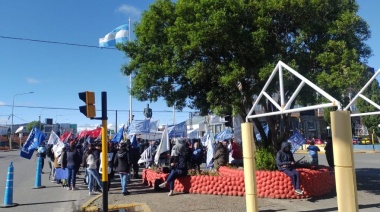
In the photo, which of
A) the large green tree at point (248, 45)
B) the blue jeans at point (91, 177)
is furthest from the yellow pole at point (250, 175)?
the blue jeans at point (91, 177)

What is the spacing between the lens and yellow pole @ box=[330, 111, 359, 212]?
484 cm

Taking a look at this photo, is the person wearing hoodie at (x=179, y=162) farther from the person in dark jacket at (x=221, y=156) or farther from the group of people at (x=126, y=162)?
the person in dark jacket at (x=221, y=156)

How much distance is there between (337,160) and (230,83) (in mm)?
5425

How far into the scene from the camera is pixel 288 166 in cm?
1019

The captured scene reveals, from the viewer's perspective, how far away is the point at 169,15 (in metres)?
11.7

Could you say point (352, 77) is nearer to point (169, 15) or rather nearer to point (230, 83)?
point (230, 83)

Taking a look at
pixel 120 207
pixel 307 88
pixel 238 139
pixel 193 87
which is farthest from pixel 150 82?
pixel 238 139

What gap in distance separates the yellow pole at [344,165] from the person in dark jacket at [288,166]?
16.8ft

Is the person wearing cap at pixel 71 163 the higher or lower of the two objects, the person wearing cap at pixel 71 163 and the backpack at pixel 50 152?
the lower

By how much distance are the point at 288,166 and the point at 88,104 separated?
5808 millimetres

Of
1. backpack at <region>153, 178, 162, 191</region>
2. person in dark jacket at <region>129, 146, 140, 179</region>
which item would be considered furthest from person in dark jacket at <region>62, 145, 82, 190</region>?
person in dark jacket at <region>129, 146, 140, 179</region>

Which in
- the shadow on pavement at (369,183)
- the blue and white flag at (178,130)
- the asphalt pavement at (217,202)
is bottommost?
the asphalt pavement at (217,202)

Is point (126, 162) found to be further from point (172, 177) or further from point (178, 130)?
point (178, 130)

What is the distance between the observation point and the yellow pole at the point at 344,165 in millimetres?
4844
